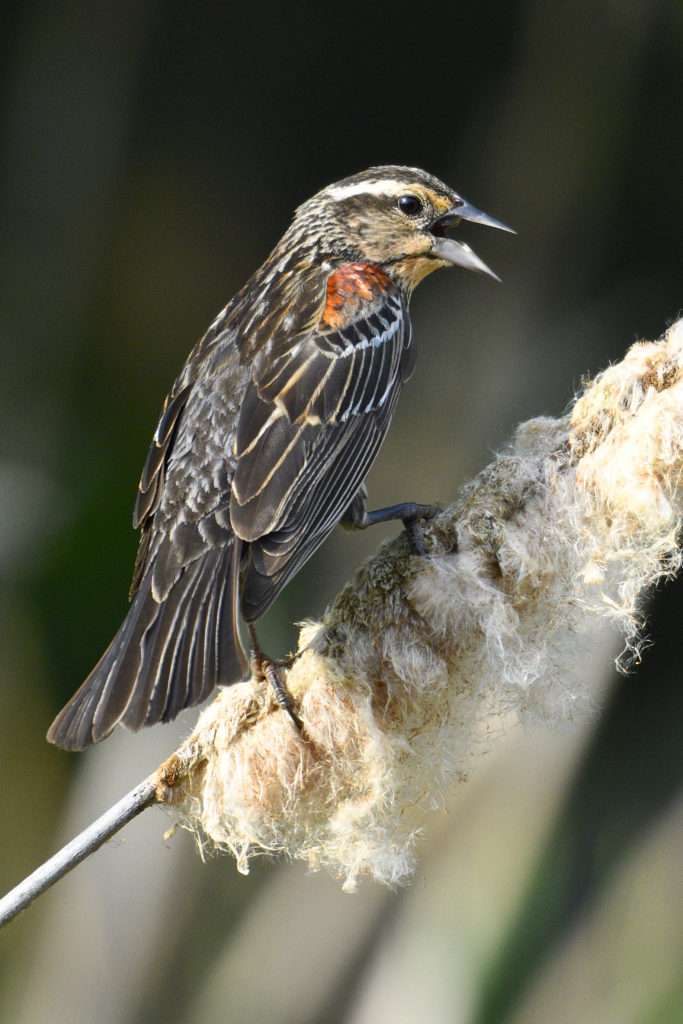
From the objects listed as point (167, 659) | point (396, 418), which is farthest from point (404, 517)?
point (396, 418)

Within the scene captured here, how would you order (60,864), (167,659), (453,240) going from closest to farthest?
(60,864)
(167,659)
(453,240)

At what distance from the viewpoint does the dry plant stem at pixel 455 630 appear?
1.72 meters

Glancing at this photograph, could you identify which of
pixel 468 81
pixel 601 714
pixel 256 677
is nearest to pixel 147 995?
pixel 601 714

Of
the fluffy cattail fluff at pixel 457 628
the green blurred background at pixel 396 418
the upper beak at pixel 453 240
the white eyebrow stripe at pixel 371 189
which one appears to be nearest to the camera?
the fluffy cattail fluff at pixel 457 628

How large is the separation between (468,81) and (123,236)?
1446mm

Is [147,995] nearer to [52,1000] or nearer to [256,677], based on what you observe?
[52,1000]

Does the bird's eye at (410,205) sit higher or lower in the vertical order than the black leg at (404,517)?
higher

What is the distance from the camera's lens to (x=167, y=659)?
1.86 m

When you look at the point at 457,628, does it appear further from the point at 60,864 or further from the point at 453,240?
the point at 453,240

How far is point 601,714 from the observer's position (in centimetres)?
373

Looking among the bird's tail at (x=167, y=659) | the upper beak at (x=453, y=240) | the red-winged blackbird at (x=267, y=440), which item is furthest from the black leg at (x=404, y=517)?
the upper beak at (x=453, y=240)

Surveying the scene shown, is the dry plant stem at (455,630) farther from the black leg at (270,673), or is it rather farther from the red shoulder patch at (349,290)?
the red shoulder patch at (349,290)

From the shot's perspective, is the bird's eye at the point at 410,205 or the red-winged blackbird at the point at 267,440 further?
the bird's eye at the point at 410,205

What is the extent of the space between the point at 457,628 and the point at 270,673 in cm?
36
